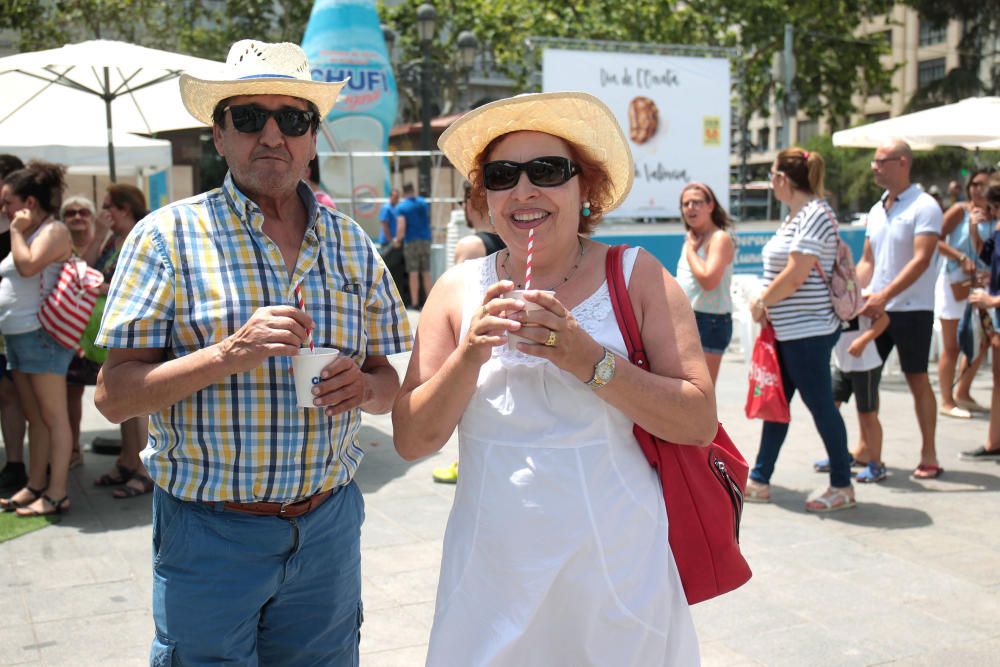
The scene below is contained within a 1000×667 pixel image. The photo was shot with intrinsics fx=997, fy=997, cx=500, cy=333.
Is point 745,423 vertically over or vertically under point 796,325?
under

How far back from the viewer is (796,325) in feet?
18.4

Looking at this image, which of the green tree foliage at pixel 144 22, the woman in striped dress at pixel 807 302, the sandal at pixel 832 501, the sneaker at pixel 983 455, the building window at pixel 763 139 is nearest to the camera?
the woman in striped dress at pixel 807 302

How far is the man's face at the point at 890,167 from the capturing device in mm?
6340

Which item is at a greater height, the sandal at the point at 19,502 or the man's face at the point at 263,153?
the man's face at the point at 263,153

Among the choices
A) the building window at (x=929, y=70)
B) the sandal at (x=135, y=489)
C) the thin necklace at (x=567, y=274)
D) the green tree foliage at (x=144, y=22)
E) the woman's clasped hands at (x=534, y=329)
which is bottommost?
the sandal at (x=135, y=489)

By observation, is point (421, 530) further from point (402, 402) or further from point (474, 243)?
point (402, 402)

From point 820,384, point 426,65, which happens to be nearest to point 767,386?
point 820,384

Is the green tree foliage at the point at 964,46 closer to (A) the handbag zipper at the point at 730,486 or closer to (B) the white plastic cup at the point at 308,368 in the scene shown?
(A) the handbag zipper at the point at 730,486

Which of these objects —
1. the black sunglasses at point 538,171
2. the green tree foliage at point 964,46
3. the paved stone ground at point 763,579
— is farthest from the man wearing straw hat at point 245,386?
the green tree foliage at point 964,46

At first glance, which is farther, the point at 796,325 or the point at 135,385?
the point at 796,325

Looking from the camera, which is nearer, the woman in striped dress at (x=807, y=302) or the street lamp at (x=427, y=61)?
the woman in striped dress at (x=807, y=302)

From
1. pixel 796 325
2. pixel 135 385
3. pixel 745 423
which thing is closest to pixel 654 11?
pixel 745 423

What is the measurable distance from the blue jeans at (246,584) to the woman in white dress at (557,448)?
33cm

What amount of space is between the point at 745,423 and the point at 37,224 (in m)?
5.44
